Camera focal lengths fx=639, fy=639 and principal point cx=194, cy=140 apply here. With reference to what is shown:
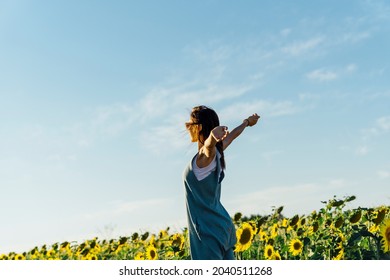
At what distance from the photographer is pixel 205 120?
4062 millimetres

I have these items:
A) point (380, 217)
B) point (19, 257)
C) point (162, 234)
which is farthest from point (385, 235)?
point (19, 257)

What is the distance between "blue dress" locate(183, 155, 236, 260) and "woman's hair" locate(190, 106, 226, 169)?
208 millimetres

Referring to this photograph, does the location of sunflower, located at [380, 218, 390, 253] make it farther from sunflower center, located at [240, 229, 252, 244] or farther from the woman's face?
the woman's face

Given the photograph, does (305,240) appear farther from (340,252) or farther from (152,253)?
(152,253)

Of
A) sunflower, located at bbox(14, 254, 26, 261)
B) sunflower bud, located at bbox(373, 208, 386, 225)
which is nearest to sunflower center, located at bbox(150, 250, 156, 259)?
sunflower bud, located at bbox(373, 208, 386, 225)

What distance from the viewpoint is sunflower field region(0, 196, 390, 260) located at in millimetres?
4398

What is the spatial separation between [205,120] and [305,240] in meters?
1.33

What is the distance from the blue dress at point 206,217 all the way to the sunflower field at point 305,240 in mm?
947

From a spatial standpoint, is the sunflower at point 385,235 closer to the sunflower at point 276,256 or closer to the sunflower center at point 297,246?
the sunflower center at point 297,246

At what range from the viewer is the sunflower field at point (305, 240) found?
4398 mm
